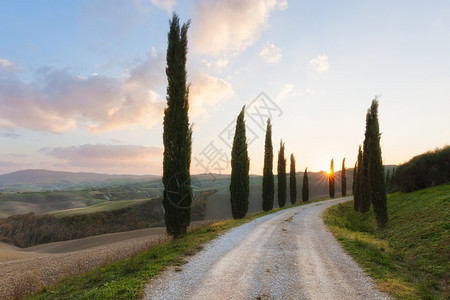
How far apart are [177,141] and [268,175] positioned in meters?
22.6

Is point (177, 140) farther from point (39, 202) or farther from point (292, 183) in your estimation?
point (39, 202)

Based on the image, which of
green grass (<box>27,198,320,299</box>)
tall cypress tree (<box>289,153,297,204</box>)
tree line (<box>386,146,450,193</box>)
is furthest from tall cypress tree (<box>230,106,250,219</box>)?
tall cypress tree (<box>289,153,297,204</box>)

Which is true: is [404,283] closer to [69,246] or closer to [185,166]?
[185,166]

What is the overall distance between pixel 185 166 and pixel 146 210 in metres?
38.3

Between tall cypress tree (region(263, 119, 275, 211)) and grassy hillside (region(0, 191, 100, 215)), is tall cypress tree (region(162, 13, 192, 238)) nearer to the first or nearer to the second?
tall cypress tree (region(263, 119, 275, 211))

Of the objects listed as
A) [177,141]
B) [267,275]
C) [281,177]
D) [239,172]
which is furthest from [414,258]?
[281,177]

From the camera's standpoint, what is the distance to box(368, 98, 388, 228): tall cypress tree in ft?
58.4

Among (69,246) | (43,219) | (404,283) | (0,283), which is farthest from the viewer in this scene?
(43,219)

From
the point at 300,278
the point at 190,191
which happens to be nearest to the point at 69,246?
the point at 190,191

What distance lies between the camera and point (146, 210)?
4956 centimetres

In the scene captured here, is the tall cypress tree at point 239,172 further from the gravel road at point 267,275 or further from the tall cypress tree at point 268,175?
the gravel road at point 267,275

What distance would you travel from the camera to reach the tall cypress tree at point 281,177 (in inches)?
1549

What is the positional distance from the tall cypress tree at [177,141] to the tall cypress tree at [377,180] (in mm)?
14251

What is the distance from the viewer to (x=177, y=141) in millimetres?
15617
